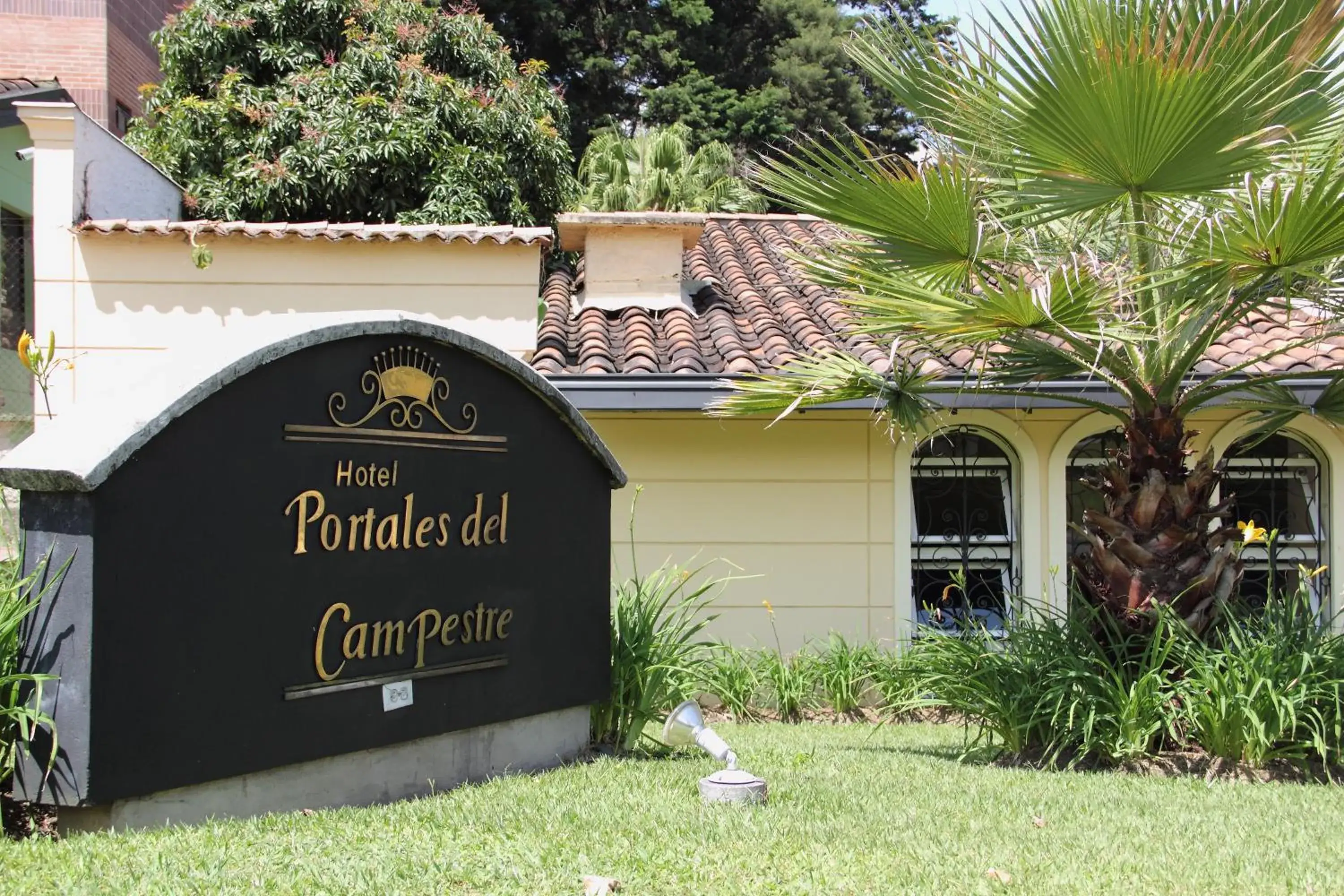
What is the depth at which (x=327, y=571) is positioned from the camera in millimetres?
5164

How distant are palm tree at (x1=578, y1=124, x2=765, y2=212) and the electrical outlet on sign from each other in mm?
16247

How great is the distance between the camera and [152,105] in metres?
18.1

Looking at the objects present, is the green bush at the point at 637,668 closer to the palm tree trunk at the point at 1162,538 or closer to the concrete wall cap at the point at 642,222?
the palm tree trunk at the point at 1162,538

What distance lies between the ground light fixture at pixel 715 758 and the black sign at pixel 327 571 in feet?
1.95

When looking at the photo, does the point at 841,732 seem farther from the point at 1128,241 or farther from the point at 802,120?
the point at 802,120

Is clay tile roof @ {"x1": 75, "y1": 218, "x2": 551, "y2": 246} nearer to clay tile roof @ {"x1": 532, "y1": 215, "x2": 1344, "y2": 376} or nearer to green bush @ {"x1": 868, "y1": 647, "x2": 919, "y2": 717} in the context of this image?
clay tile roof @ {"x1": 532, "y1": 215, "x2": 1344, "y2": 376}

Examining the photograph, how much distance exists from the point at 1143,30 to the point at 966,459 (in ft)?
19.0

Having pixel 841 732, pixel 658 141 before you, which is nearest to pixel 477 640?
pixel 841 732

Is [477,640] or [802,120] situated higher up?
[802,120]

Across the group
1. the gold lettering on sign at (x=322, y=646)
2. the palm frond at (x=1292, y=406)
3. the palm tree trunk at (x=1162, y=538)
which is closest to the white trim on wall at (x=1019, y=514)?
the palm frond at (x=1292, y=406)

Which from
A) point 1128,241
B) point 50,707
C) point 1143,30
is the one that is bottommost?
point 50,707

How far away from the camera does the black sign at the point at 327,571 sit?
4293 millimetres

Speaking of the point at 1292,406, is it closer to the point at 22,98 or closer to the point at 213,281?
the point at 213,281

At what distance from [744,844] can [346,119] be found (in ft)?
45.8
